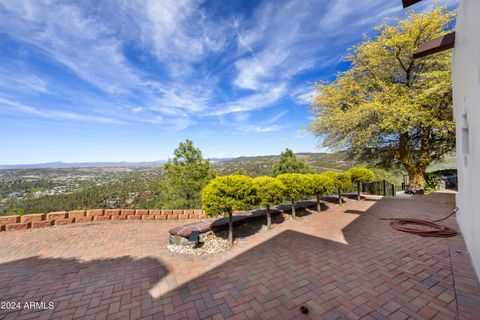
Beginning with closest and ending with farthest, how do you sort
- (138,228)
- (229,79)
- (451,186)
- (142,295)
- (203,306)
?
(203,306)
(142,295)
(138,228)
(451,186)
(229,79)

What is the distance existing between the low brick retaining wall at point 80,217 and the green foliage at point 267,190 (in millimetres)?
3640

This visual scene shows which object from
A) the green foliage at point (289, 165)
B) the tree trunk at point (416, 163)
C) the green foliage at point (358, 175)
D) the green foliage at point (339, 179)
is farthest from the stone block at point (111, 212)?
the green foliage at point (289, 165)

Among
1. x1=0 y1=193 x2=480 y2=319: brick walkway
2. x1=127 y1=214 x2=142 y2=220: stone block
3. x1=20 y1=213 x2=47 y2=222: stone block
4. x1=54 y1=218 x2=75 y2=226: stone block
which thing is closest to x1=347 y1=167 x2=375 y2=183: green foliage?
x1=0 y1=193 x2=480 y2=319: brick walkway

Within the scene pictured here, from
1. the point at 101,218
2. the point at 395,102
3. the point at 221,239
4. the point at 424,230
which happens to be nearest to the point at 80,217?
the point at 101,218

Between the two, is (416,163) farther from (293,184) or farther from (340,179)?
(293,184)

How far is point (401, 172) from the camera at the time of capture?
1373 cm

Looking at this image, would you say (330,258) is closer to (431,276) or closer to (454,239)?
(431,276)

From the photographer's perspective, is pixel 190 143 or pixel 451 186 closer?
pixel 451 186

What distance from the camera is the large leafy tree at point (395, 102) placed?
9367 millimetres

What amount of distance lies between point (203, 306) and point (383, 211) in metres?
7.59

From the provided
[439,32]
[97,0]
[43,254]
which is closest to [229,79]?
[97,0]

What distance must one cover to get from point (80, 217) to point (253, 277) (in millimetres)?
6782

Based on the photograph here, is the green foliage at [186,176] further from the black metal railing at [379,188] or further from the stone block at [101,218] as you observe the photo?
the black metal railing at [379,188]

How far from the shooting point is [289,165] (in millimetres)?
19562
